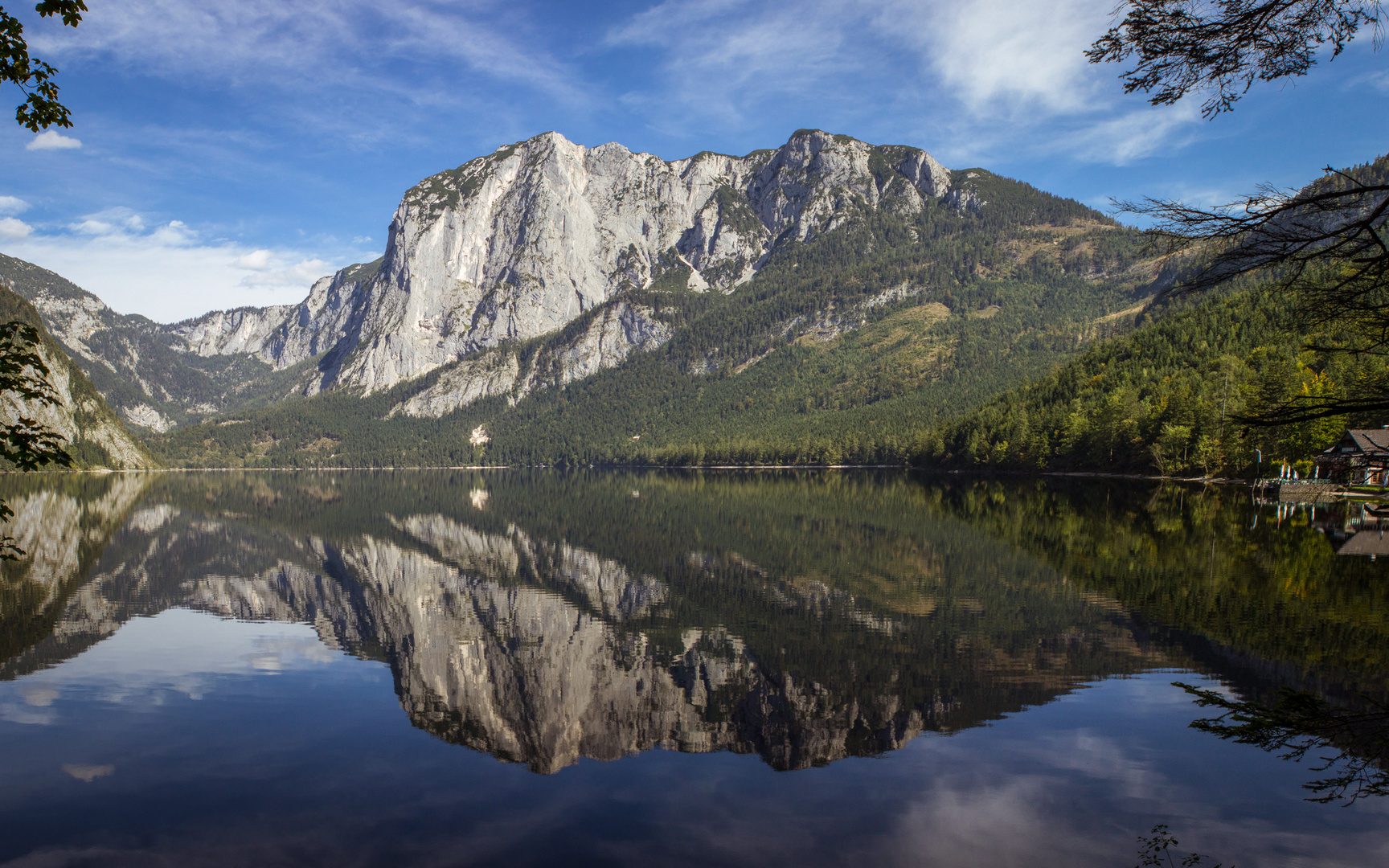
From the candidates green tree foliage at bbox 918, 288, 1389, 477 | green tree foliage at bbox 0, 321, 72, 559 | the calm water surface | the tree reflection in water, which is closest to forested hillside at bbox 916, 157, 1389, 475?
green tree foliage at bbox 918, 288, 1389, 477

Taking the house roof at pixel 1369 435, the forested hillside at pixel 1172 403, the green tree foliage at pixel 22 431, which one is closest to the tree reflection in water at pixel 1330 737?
the green tree foliage at pixel 22 431

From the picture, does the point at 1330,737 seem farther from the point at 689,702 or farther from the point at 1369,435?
the point at 1369,435

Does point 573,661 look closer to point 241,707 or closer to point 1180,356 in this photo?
point 241,707

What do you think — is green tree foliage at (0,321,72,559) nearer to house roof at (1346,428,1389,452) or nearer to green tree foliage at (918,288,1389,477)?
green tree foliage at (918,288,1389,477)

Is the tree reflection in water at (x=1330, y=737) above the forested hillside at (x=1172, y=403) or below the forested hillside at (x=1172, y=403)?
below

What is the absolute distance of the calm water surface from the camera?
10742 mm

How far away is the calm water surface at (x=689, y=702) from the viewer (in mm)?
10742

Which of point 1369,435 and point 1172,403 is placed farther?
point 1172,403

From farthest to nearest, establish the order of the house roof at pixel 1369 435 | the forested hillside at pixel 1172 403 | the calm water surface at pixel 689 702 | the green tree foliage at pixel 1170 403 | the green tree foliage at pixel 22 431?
the green tree foliage at pixel 1170 403
the forested hillside at pixel 1172 403
the house roof at pixel 1369 435
the calm water surface at pixel 689 702
the green tree foliage at pixel 22 431

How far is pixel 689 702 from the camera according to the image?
55.5ft

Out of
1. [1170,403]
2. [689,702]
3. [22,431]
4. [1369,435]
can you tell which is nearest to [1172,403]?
[1170,403]

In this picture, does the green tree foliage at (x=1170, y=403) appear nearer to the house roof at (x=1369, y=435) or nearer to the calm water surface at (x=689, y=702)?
the house roof at (x=1369, y=435)

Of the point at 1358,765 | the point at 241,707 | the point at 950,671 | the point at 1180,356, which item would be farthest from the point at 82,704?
the point at 1180,356

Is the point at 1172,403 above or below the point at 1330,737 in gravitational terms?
above
